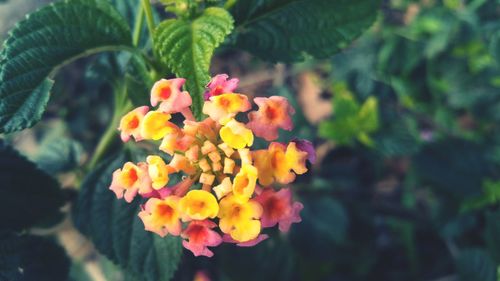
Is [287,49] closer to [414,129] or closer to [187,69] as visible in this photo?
[187,69]

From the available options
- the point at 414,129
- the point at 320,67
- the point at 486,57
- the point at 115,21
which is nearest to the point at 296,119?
the point at 414,129

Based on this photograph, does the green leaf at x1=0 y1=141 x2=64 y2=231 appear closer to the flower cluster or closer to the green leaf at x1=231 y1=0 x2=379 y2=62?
the flower cluster

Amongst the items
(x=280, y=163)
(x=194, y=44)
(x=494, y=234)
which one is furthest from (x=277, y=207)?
(x=494, y=234)

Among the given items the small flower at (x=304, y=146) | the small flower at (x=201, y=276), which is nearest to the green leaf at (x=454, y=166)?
the small flower at (x=201, y=276)

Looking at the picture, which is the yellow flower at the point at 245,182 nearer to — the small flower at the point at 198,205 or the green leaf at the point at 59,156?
the small flower at the point at 198,205

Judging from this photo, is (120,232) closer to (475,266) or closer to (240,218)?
(240,218)
